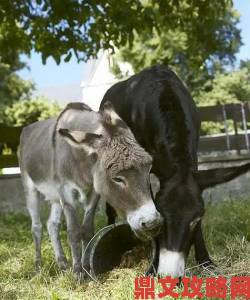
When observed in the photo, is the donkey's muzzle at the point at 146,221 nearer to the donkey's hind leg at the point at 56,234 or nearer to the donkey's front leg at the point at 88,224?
the donkey's front leg at the point at 88,224

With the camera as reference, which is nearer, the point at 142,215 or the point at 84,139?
the point at 142,215

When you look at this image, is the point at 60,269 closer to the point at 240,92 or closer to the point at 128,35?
the point at 128,35

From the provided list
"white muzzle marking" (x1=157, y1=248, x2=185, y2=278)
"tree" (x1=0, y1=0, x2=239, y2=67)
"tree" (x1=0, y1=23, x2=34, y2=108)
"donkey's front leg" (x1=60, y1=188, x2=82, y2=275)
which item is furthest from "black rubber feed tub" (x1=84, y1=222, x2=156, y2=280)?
"tree" (x1=0, y1=23, x2=34, y2=108)

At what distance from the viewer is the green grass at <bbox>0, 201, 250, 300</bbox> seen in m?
3.77

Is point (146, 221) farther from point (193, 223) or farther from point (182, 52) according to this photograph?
point (182, 52)

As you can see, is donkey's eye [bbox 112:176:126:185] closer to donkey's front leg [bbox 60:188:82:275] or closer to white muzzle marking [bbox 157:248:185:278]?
white muzzle marking [bbox 157:248:185:278]

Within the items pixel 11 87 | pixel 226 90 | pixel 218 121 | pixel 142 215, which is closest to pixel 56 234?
pixel 142 215

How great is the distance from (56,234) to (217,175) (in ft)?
5.55

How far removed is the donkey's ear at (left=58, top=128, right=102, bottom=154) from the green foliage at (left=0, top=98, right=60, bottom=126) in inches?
866

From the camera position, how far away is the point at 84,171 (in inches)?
157

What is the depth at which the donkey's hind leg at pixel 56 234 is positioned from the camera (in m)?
4.65

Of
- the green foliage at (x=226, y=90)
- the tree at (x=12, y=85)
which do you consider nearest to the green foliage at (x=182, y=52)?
the green foliage at (x=226, y=90)

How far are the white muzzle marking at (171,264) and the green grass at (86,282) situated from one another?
25 cm

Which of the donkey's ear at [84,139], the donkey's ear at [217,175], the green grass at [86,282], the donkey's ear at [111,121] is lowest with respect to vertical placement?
the green grass at [86,282]
